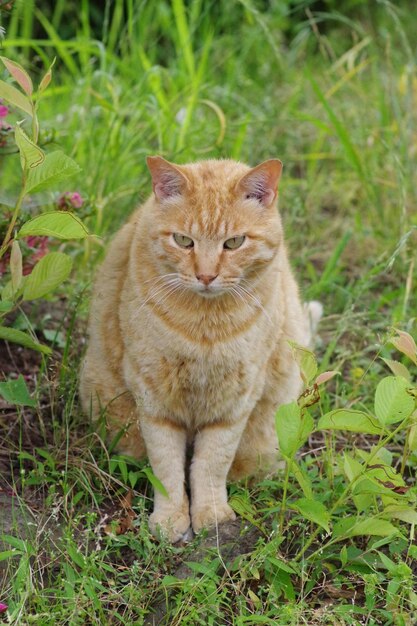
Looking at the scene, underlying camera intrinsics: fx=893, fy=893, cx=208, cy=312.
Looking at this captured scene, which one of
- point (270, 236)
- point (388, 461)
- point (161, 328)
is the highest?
point (270, 236)

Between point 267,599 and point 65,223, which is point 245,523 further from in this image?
point 65,223

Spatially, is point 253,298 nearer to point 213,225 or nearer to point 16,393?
point 213,225

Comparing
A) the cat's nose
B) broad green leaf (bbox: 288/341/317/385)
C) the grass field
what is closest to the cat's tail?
the grass field

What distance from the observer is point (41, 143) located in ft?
9.05

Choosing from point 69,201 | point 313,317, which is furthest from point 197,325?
point 313,317

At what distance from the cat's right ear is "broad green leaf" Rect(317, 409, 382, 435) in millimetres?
781

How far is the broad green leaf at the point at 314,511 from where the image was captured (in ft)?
7.15

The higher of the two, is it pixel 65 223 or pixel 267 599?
pixel 65 223

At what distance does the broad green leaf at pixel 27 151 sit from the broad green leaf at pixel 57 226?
0.13 m

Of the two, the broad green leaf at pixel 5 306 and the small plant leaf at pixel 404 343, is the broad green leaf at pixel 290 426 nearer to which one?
the small plant leaf at pixel 404 343

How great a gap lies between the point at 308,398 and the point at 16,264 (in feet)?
2.69

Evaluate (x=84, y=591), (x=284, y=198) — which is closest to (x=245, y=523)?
(x=84, y=591)

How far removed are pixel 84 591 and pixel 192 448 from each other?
0.74 m

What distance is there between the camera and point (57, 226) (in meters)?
2.22
